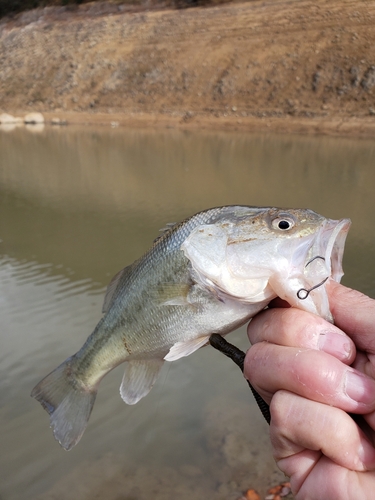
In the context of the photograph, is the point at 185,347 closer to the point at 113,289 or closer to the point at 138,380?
the point at 138,380

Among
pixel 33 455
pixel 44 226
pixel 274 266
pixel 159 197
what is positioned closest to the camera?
pixel 274 266

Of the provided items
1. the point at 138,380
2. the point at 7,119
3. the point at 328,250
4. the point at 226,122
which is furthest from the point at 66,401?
the point at 7,119

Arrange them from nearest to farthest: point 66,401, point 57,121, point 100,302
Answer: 1. point 66,401
2. point 100,302
3. point 57,121

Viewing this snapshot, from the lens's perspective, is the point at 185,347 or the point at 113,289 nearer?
the point at 185,347

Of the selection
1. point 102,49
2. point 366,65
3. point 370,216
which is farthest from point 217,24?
point 370,216

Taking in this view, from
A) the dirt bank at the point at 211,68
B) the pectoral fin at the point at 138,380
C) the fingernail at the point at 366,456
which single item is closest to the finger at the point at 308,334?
the fingernail at the point at 366,456

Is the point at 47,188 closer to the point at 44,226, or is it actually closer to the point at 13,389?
the point at 44,226

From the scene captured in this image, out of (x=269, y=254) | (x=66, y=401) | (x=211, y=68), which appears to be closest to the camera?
(x=269, y=254)
